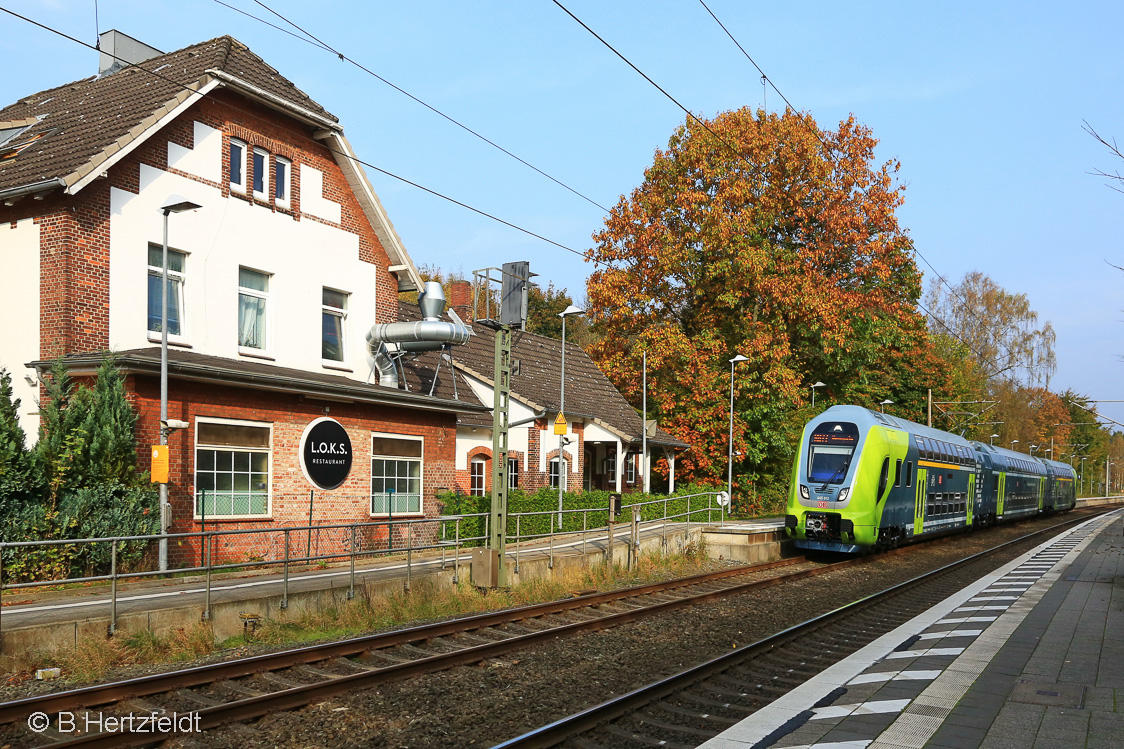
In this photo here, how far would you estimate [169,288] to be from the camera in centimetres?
1684

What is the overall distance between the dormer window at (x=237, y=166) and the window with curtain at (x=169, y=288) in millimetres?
2038

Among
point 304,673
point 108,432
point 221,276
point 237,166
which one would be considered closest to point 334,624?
point 304,673

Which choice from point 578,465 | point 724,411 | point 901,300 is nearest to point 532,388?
point 578,465

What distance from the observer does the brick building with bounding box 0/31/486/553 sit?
15422 mm

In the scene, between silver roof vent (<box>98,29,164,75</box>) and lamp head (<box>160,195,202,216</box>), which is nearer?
lamp head (<box>160,195,202,216</box>)

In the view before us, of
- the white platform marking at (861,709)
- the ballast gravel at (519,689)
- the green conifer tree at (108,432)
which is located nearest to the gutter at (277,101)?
the green conifer tree at (108,432)

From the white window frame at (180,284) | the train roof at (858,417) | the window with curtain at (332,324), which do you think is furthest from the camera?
the train roof at (858,417)

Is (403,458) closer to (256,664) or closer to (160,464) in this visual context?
(160,464)

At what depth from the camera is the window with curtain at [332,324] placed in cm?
2027

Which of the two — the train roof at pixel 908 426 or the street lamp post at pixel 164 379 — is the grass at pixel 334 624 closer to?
the street lamp post at pixel 164 379

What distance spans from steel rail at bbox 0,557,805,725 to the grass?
1.01m

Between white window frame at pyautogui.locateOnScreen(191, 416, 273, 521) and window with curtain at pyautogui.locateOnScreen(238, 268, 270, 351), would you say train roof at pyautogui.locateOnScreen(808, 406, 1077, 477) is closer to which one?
white window frame at pyautogui.locateOnScreen(191, 416, 273, 521)

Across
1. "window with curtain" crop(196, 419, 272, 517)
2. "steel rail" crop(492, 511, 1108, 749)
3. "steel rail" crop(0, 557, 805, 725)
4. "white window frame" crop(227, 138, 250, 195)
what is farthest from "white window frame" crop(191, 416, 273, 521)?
"steel rail" crop(492, 511, 1108, 749)

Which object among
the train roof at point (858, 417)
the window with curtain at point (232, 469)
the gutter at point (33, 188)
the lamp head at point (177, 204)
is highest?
the gutter at point (33, 188)
